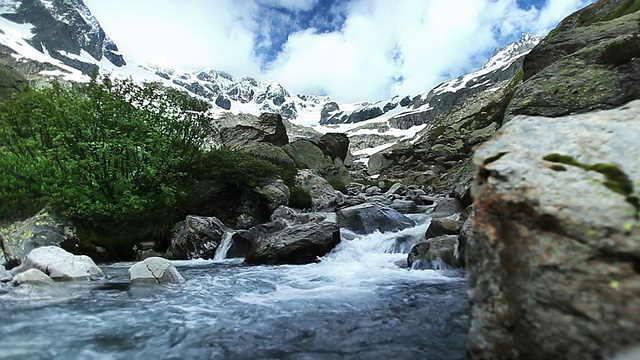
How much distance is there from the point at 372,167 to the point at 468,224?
185 ft

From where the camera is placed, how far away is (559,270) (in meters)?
2.92

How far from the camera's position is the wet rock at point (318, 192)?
23969mm

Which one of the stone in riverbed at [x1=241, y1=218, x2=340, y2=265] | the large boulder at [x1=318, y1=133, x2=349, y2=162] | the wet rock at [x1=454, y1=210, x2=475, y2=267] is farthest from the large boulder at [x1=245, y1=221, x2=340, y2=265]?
the large boulder at [x1=318, y1=133, x2=349, y2=162]

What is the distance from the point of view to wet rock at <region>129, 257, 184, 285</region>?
9312 millimetres

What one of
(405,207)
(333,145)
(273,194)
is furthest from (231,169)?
(333,145)

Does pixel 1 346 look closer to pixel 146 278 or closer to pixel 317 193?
pixel 146 278

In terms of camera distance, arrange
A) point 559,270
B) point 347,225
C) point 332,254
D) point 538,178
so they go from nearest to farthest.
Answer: point 559,270 → point 538,178 → point 332,254 → point 347,225

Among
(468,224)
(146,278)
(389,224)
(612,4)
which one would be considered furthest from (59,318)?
(612,4)

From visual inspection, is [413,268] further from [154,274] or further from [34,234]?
[34,234]

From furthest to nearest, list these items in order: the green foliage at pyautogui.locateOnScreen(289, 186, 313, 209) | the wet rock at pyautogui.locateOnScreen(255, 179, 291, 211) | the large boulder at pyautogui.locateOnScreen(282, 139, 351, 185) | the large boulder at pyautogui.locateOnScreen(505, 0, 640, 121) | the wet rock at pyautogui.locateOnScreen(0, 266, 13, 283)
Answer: the large boulder at pyautogui.locateOnScreen(282, 139, 351, 185) < the green foliage at pyautogui.locateOnScreen(289, 186, 313, 209) < the wet rock at pyautogui.locateOnScreen(255, 179, 291, 211) < the large boulder at pyautogui.locateOnScreen(505, 0, 640, 121) < the wet rock at pyautogui.locateOnScreen(0, 266, 13, 283)

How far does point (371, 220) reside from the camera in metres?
16.4

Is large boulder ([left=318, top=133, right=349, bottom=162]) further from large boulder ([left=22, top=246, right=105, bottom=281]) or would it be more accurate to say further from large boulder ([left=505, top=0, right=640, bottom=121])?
large boulder ([left=22, top=246, right=105, bottom=281])

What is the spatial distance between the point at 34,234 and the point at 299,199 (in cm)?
1413

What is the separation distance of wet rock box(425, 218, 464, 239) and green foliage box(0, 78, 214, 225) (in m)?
11.0
